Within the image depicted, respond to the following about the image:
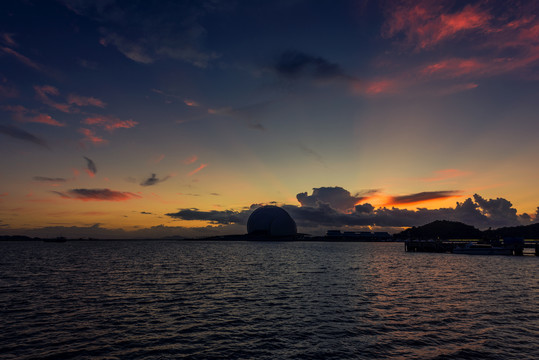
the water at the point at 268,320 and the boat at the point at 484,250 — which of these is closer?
the water at the point at 268,320

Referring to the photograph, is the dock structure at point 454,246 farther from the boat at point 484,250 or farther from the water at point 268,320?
the water at point 268,320

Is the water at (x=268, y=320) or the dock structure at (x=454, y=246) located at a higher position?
the dock structure at (x=454, y=246)

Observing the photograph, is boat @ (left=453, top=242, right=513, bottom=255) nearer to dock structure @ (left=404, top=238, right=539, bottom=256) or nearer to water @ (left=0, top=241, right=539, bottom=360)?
dock structure @ (left=404, top=238, right=539, bottom=256)

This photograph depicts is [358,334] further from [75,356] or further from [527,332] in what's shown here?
[75,356]

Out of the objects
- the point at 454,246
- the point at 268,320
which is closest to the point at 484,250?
the point at 454,246

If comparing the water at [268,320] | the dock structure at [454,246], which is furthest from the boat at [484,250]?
the water at [268,320]

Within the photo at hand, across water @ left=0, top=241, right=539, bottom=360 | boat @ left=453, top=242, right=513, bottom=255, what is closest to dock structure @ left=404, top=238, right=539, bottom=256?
boat @ left=453, top=242, right=513, bottom=255

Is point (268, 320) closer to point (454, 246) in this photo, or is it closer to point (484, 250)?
point (484, 250)

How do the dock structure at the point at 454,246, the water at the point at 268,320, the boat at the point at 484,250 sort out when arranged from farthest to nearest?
1. the boat at the point at 484,250
2. the dock structure at the point at 454,246
3. the water at the point at 268,320

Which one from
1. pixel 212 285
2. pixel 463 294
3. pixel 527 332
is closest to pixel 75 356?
pixel 212 285

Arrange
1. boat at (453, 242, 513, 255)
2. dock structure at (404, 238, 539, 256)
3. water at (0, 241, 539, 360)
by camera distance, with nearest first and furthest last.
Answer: water at (0, 241, 539, 360) < dock structure at (404, 238, 539, 256) < boat at (453, 242, 513, 255)

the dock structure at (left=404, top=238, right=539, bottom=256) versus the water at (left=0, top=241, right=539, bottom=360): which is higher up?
the dock structure at (left=404, top=238, right=539, bottom=256)

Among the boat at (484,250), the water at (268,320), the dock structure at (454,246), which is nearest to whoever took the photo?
the water at (268,320)

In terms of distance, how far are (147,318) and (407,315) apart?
18.8m
